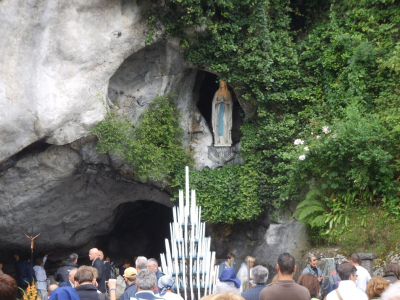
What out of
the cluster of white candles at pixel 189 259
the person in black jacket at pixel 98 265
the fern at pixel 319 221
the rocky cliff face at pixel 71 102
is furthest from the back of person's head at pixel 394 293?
the rocky cliff face at pixel 71 102

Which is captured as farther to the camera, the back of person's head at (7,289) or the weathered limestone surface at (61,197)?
the weathered limestone surface at (61,197)

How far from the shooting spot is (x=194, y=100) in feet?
40.2

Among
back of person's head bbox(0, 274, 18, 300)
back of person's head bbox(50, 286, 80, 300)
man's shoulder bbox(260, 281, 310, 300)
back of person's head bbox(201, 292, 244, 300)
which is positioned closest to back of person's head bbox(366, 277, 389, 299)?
man's shoulder bbox(260, 281, 310, 300)

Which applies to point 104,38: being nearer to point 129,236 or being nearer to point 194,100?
point 194,100

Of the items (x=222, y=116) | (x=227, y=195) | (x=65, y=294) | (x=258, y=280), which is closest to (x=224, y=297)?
(x=65, y=294)

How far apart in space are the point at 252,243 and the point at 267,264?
1104 millimetres

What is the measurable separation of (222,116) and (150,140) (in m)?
1.98

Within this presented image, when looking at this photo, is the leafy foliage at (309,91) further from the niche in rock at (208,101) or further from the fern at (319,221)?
the niche in rock at (208,101)

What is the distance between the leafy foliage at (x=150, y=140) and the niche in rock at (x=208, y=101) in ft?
3.95

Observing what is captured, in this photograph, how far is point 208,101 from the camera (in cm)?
1349

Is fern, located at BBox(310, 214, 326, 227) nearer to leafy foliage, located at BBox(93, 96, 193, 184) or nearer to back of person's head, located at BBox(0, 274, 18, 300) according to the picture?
leafy foliage, located at BBox(93, 96, 193, 184)

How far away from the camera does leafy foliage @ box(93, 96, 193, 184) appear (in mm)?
10461

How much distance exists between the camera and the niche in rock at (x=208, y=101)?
40.6 feet

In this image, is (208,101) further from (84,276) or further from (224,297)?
(224,297)
